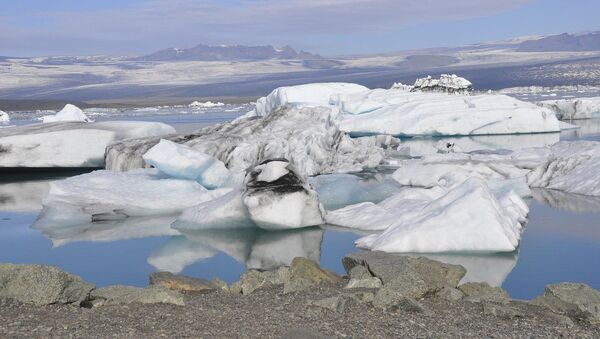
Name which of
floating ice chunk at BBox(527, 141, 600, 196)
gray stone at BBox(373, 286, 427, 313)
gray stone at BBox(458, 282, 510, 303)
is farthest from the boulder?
floating ice chunk at BBox(527, 141, 600, 196)

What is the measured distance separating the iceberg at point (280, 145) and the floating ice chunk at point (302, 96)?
662 cm

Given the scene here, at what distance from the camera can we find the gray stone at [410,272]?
16.0 feet

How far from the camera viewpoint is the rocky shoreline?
3949 millimetres

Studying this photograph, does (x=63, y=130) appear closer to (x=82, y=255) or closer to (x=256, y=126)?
(x=256, y=126)

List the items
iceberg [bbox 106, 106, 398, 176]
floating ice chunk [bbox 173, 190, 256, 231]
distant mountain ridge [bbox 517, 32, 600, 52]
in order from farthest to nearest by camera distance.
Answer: distant mountain ridge [bbox 517, 32, 600, 52]
iceberg [bbox 106, 106, 398, 176]
floating ice chunk [bbox 173, 190, 256, 231]

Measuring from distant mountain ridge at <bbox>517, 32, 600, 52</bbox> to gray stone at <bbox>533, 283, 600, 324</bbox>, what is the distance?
173005mm

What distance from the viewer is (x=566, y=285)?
486 centimetres

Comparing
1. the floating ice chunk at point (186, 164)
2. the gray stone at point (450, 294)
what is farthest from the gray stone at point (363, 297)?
the floating ice chunk at point (186, 164)

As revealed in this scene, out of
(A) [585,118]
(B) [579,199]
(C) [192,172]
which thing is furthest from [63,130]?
(A) [585,118]

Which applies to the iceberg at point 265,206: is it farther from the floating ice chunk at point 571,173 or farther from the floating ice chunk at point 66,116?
the floating ice chunk at point 66,116

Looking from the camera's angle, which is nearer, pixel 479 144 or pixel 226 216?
pixel 226 216

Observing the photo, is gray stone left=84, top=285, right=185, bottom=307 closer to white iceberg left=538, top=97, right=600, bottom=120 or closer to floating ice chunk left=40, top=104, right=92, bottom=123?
floating ice chunk left=40, top=104, right=92, bottom=123

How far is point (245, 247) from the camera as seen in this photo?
7.04 meters

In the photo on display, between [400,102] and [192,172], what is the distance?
11.8m
